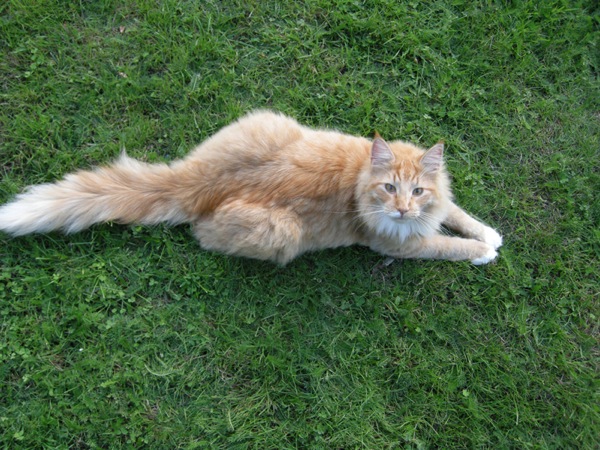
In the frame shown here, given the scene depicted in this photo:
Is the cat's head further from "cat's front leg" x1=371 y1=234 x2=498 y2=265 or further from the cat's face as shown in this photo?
"cat's front leg" x1=371 y1=234 x2=498 y2=265

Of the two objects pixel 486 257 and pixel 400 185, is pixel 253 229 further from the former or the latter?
pixel 486 257

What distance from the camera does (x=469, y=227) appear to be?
3.25 m

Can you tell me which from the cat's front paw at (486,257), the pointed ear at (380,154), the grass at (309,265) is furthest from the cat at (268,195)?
the cat's front paw at (486,257)

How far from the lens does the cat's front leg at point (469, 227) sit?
10.6 ft

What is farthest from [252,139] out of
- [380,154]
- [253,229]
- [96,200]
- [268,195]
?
[96,200]

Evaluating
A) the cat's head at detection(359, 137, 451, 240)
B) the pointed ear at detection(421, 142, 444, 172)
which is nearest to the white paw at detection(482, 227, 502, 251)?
the cat's head at detection(359, 137, 451, 240)

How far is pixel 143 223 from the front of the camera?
3016mm

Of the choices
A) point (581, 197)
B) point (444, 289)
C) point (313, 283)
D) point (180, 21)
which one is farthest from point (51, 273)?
point (581, 197)

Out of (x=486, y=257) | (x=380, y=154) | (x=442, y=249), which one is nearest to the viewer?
(x=380, y=154)

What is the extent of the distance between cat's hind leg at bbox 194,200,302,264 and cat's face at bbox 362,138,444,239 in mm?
505

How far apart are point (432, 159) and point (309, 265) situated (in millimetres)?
1173

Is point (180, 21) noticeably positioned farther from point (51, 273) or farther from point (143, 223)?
point (51, 273)

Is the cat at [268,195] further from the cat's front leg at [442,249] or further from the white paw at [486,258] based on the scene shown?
the white paw at [486,258]

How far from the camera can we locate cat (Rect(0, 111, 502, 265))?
270cm
